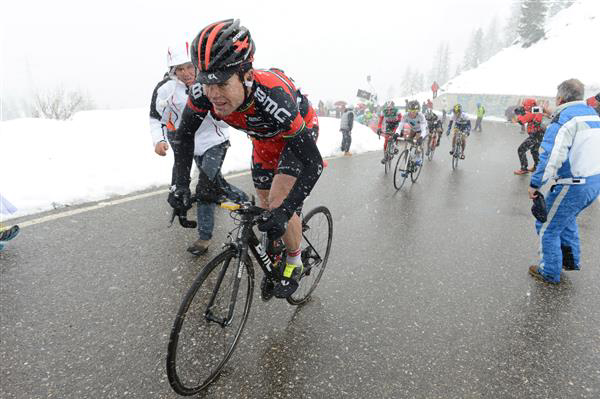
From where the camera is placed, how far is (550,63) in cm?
5594

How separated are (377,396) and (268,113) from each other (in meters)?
1.99

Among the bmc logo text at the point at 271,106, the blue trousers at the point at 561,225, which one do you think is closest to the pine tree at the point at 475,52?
the blue trousers at the point at 561,225

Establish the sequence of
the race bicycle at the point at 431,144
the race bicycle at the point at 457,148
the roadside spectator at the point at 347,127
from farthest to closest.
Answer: the roadside spectator at the point at 347,127 < the race bicycle at the point at 431,144 < the race bicycle at the point at 457,148

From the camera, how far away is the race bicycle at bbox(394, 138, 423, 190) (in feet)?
25.6

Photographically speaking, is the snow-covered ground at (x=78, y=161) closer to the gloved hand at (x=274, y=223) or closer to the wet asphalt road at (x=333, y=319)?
the wet asphalt road at (x=333, y=319)

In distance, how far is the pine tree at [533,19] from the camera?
212ft

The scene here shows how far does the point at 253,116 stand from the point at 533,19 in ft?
272

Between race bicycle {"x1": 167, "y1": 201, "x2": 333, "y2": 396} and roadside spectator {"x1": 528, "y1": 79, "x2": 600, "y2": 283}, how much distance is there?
307 cm

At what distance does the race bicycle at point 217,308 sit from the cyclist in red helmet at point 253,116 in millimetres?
141

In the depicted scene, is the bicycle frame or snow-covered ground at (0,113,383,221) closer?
the bicycle frame

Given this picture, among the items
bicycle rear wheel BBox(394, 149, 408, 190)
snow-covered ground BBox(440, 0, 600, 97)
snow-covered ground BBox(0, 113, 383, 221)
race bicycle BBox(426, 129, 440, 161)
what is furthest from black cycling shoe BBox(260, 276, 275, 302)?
snow-covered ground BBox(440, 0, 600, 97)

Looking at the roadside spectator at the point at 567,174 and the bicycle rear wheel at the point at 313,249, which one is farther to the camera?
the roadside spectator at the point at 567,174

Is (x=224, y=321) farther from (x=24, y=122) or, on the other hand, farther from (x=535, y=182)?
(x=24, y=122)

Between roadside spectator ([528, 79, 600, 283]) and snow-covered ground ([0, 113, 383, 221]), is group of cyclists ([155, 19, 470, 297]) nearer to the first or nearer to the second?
roadside spectator ([528, 79, 600, 283])
